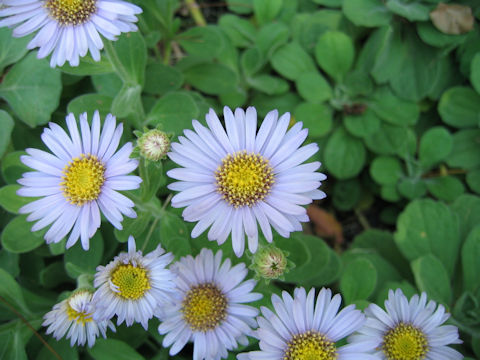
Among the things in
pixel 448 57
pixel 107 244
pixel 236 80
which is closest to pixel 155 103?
pixel 236 80

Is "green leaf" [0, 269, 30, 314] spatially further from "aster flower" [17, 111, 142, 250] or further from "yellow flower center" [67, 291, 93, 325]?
"aster flower" [17, 111, 142, 250]

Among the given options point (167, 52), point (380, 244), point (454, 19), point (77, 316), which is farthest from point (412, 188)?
point (77, 316)

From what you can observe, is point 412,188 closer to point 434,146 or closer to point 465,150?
point 434,146

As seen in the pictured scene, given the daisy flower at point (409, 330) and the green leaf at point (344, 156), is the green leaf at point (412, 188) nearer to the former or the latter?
the green leaf at point (344, 156)

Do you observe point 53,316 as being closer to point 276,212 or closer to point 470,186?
point 276,212

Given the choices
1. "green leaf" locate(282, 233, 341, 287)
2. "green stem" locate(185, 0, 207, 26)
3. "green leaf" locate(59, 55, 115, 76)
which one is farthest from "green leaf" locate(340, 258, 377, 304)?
"green stem" locate(185, 0, 207, 26)

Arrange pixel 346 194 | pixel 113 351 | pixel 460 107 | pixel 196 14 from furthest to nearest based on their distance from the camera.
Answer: pixel 196 14
pixel 346 194
pixel 460 107
pixel 113 351

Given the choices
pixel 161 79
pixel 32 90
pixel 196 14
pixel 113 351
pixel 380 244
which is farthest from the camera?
pixel 196 14
